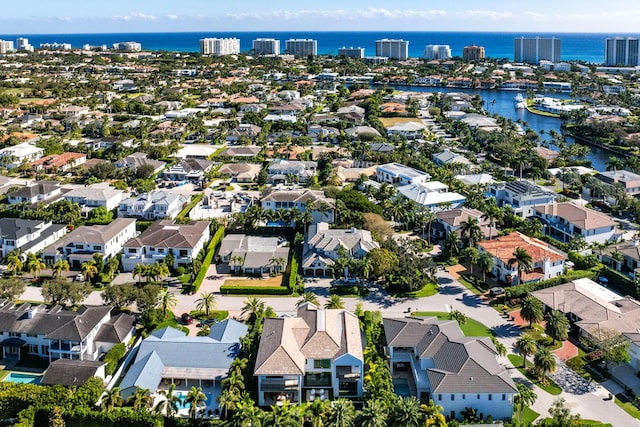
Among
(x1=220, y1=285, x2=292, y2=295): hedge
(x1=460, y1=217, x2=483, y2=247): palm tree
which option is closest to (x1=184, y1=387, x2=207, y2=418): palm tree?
(x1=220, y1=285, x2=292, y2=295): hedge

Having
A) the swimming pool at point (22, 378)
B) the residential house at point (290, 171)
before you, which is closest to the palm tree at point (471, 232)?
the residential house at point (290, 171)

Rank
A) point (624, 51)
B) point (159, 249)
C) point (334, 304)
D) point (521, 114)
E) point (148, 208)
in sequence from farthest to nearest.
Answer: point (624, 51) < point (521, 114) < point (148, 208) < point (159, 249) < point (334, 304)

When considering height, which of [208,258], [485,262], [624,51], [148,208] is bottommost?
[208,258]

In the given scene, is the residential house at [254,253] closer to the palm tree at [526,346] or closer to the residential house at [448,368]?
the residential house at [448,368]

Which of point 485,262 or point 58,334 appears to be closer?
point 58,334

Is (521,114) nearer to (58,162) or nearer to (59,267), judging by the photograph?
(58,162)

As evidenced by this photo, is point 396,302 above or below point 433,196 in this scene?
below

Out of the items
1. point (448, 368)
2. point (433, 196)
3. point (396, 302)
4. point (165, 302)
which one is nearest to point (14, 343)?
point (165, 302)

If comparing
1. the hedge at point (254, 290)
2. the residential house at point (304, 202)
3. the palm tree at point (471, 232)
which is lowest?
the hedge at point (254, 290)
